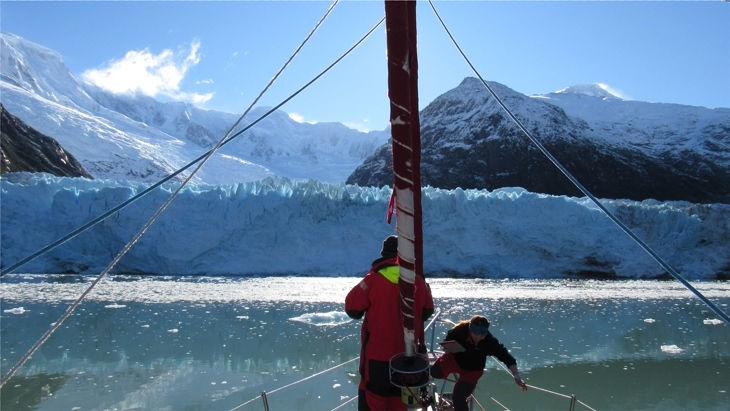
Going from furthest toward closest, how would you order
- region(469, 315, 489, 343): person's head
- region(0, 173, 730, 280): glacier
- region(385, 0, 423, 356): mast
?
1. region(0, 173, 730, 280): glacier
2. region(469, 315, 489, 343): person's head
3. region(385, 0, 423, 356): mast

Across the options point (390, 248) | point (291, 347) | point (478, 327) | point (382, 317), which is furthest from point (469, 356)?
point (291, 347)

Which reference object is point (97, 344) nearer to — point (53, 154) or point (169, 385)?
point (169, 385)

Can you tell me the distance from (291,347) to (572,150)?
51.8 meters

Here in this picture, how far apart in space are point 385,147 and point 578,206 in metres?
39.3

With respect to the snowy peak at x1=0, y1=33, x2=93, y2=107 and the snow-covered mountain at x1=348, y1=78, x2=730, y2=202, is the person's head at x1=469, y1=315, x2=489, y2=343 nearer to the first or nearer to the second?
the snow-covered mountain at x1=348, y1=78, x2=730, y2=202

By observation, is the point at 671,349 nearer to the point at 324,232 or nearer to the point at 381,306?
the point at 381,306

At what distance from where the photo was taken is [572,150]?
57.0 meters

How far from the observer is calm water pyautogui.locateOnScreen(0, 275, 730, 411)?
300 inches

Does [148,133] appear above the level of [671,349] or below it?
above

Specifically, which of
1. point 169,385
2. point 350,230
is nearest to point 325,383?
point 169,385

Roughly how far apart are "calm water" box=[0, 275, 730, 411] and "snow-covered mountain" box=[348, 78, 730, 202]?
37.2 m

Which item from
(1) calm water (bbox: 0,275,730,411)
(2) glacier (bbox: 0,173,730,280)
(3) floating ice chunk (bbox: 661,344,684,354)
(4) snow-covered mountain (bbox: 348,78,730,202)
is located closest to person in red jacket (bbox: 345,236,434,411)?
Result: (1) calm water (bbox: 0,275,730,411)

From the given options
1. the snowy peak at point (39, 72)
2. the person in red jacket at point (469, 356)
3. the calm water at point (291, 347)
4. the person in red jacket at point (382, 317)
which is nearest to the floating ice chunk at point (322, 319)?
the calm water at point (291, 347)

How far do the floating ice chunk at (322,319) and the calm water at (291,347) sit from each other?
0.12 feet
